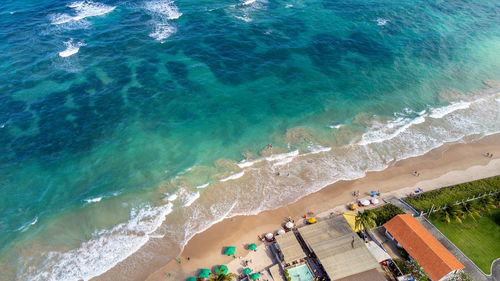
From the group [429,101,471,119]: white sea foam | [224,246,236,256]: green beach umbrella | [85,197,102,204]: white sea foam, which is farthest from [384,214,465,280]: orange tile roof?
[85,197,102,204]: white sea foam

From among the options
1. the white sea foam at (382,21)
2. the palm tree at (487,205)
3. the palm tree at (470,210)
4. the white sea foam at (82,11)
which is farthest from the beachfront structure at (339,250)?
the white sea foam at (82,11)

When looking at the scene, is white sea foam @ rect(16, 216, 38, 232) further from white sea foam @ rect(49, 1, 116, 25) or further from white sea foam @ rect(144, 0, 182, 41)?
white sea foam @ rect(49, 1, 116, 25)

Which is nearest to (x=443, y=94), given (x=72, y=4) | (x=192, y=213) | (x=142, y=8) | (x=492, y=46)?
(x=492, y=46)

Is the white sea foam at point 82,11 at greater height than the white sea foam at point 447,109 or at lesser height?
greater

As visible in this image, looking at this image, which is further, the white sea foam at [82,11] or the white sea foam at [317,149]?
the white sea foam at [82,11]

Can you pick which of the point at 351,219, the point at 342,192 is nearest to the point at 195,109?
the point at 342,192

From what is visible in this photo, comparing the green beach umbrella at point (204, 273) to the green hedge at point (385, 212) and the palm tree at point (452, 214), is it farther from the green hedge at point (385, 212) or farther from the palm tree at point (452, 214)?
the palm tree at point (452, 214)

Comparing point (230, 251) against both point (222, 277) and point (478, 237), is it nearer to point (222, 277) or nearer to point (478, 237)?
point (222, 277)
